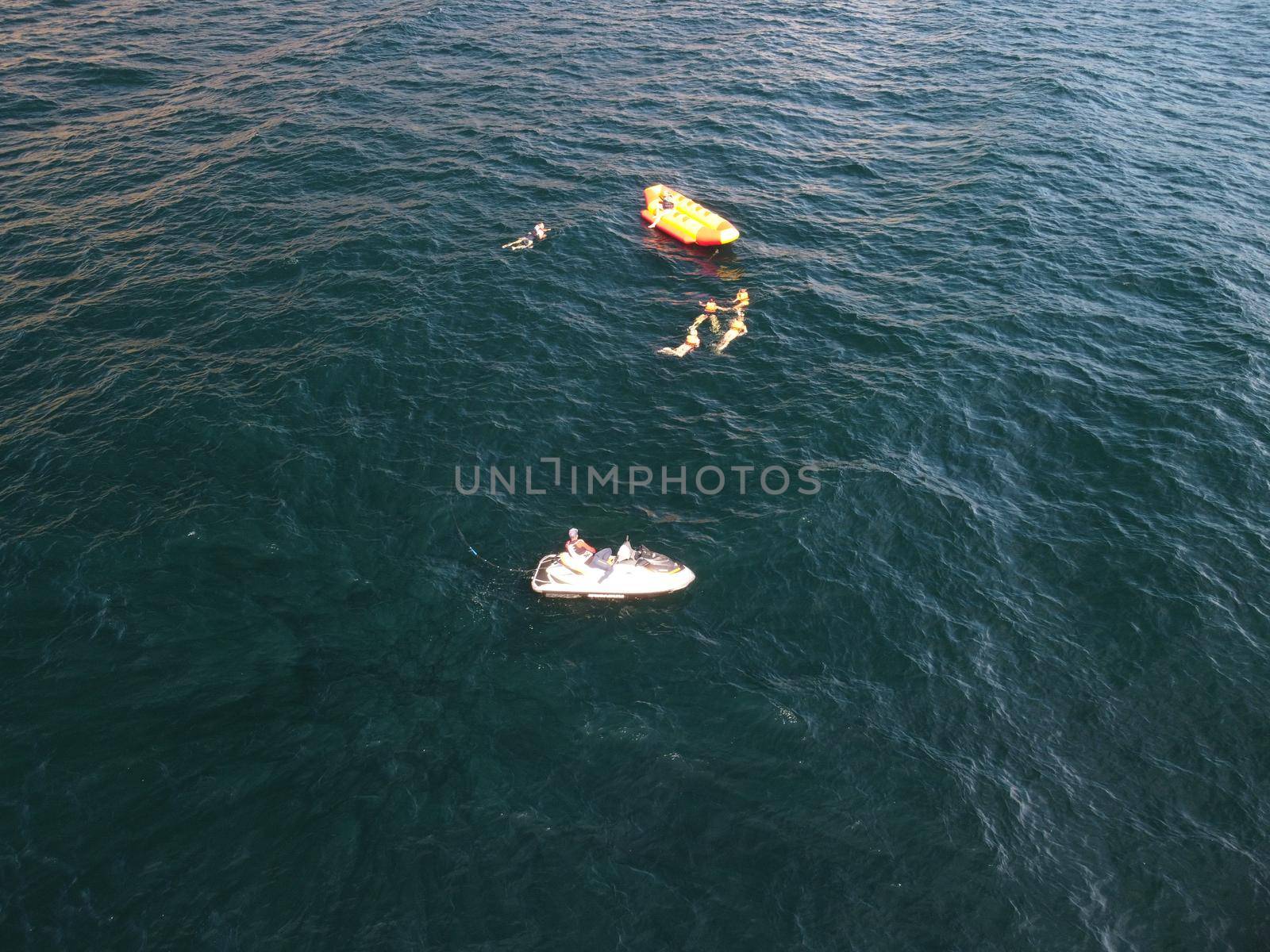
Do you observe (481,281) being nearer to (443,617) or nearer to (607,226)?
(607,226)

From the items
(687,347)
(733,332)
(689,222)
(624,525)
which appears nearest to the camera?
(624,525)

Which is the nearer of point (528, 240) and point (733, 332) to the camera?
point (733, 332)

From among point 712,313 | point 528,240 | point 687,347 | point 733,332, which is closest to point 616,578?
point 687,347

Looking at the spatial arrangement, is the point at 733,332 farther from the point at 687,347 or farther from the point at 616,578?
the point at 616,578

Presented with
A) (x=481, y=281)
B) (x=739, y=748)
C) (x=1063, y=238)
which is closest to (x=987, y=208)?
(x=1063, y=238)

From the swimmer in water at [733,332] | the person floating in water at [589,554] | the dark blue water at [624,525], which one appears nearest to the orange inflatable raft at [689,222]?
the dark blue water at [624,525]

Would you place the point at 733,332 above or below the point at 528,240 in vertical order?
below

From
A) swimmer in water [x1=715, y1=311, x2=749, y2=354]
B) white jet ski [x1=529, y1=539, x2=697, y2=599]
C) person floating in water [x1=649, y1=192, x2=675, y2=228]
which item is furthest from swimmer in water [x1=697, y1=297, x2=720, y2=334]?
white jet ski [x1=529, y1=539, x2=697, y2=599]
